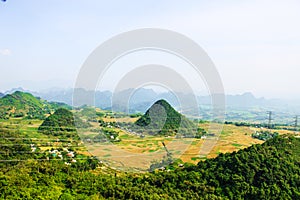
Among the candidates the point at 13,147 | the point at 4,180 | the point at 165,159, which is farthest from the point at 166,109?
the point at 4,180

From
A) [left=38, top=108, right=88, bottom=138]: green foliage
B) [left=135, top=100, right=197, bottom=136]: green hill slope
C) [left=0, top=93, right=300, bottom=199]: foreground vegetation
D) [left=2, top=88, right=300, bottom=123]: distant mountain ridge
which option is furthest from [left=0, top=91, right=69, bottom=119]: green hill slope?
[left=0, top=93, right=300, bottom=199]: foreground vegetation

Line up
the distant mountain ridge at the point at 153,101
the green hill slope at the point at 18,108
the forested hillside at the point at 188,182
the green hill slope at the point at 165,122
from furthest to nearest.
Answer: the green hill slope at the point at 18,108, the green hill slope at the point at 165,122, the distant mountain ridge at the point at 153,101, the forested hillside at the point at 188,182

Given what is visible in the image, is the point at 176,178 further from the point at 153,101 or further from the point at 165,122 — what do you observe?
the point at 153,101

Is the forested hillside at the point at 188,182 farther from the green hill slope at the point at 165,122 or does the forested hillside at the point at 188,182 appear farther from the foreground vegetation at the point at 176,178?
the green hill slope at the point at 165,122

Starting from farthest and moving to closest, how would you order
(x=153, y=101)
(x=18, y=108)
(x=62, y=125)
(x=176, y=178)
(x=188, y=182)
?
(x=153, y=101)
(x=18, y=108)
(x=62, y=125)
(x=176, y=178)
(x=188, y=182)

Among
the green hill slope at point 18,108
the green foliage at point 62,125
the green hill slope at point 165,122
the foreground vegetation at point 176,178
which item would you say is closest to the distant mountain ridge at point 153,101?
the green hill slope at point 165,122

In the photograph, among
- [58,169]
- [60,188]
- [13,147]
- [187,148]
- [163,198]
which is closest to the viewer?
[163,198]

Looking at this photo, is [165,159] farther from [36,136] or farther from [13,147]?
[36,136]

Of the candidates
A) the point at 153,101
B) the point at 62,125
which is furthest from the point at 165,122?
the point at 153,101
